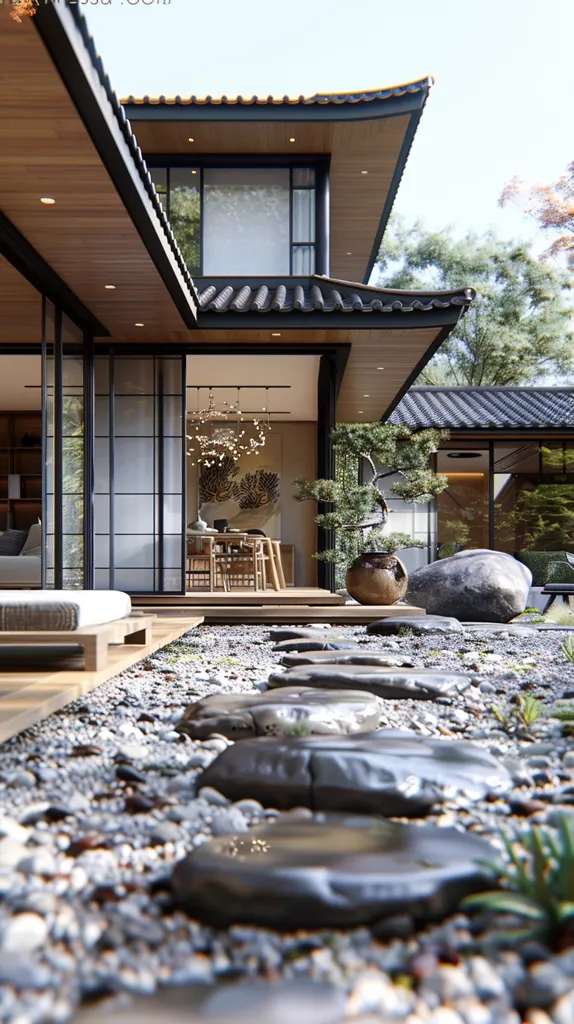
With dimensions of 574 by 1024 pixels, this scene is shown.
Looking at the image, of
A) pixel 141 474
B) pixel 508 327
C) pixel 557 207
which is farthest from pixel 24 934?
pixel 508 327

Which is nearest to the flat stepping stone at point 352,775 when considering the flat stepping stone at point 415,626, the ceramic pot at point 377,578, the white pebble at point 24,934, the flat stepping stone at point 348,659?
the white pebble at point 24,934

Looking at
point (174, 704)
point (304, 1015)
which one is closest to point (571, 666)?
point (174, 704)

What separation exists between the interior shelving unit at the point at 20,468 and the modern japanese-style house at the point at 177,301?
6.05 feet

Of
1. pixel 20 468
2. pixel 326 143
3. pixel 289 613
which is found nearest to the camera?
pixel 289 613

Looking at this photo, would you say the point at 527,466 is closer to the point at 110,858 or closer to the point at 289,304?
the point at 289,304

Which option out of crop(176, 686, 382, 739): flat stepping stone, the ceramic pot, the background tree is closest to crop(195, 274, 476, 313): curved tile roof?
the ceramic pot

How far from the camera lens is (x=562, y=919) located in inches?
52.1

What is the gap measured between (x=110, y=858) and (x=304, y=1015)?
2.24 ft

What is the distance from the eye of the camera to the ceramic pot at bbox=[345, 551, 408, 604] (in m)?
7.39

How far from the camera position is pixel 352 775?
2.02 metres

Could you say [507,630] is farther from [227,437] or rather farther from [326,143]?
[227,437]

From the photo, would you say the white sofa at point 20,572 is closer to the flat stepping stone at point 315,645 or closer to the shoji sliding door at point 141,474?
the shoji sliding door at point 141,474

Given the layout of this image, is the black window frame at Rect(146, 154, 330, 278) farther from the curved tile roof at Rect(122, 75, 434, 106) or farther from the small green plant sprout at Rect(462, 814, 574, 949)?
the small green plant sprout at Rect(462, 814, 574, 949)

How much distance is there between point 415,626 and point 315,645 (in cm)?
136
